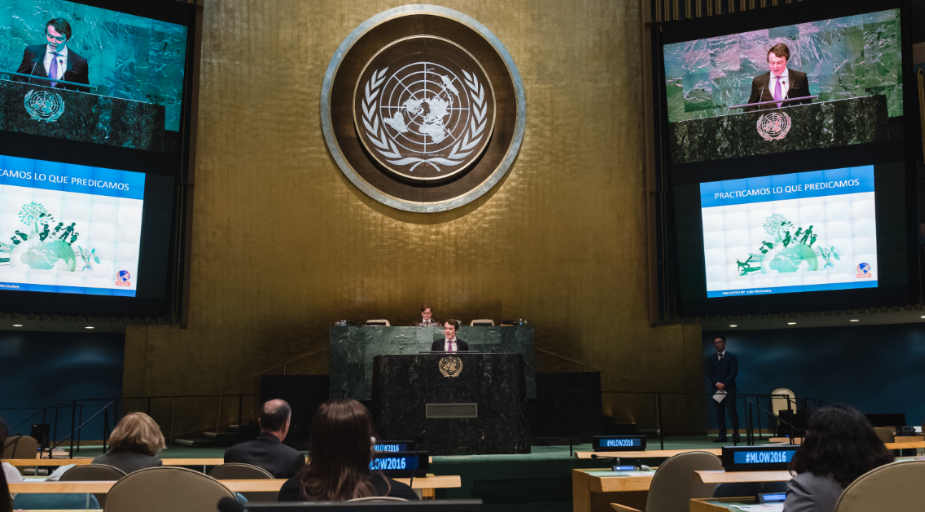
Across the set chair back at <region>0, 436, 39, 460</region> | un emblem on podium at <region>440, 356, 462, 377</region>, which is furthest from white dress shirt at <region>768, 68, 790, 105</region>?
chair back at <region>0, 436, 39, 460</region>

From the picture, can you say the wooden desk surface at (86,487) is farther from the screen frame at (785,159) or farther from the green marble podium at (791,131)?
the green marble podium at (791,131)

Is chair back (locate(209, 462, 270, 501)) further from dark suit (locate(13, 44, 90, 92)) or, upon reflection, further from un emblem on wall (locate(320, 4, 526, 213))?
dark suit (locate(13, 44, 90, 92))

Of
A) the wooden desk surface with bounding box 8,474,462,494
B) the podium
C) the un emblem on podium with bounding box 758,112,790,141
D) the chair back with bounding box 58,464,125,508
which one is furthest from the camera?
the un emblem on podium with bounding box 758,112,790,141

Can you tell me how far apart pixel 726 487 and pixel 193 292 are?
333 inches

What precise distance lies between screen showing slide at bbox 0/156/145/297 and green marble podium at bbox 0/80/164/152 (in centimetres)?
40

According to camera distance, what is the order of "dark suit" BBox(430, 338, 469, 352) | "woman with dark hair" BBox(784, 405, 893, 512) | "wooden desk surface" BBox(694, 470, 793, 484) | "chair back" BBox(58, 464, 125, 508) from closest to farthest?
"woman with dark hair" BBox(784, 405, 893, 512)
"wooden desk surface" BBox(694, 470, 793, 484)
"chair back" BBox(58, 464, 125, 508)
"dark suit" BBox(430, 338, 469, 352)

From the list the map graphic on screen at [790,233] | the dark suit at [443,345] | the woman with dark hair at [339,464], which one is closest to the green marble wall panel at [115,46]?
the dark suit at [443,345]

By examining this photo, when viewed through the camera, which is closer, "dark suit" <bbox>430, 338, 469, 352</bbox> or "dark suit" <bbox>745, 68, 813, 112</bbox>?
"dark suit" <bbox>430, 338, 469, 352</bbox>

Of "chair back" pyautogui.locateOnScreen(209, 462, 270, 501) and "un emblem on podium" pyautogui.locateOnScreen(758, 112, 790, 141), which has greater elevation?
"un emblem on podium" pyautogui.locateOnScreen(758, 112, 790, 141)

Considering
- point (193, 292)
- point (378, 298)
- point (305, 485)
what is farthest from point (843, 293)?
point (305, 485)

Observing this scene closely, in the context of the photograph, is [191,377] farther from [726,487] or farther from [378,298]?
[726,487]

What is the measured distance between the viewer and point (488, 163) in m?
10.9

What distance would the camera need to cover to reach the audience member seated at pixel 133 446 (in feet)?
11.0

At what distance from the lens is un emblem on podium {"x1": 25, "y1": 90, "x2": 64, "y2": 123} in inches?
356
